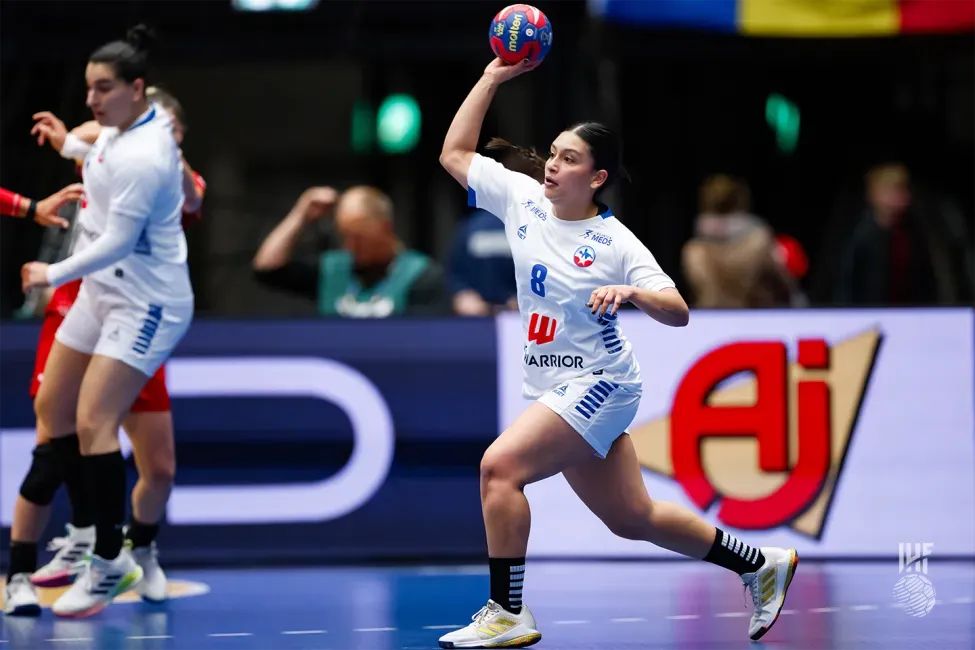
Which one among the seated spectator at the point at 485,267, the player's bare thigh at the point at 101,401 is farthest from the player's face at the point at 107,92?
the seated spectator at the point at 485,267

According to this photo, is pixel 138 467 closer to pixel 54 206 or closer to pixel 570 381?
pixel 54 206

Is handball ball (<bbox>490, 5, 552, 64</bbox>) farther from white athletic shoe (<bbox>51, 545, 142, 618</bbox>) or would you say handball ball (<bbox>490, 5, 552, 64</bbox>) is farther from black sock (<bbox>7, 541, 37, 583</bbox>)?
black sock (<bbox>7, 541, 37, 583</bbox>)

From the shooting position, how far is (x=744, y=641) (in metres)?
5.36

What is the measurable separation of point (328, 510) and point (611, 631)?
2.25 metres

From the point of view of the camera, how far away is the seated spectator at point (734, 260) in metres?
9.10

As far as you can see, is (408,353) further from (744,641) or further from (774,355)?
(744,641)

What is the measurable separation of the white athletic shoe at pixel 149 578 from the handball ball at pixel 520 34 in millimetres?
2727

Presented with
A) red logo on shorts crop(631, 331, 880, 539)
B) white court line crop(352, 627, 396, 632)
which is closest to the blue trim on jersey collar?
white court line crop(352, 627, 396, 632)

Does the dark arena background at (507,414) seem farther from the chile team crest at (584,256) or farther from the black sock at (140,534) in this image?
the chile team crest at (584,256)

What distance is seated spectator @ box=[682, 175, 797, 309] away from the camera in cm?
910

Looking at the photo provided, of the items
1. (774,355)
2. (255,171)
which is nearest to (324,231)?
(255,171)

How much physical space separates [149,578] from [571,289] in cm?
253

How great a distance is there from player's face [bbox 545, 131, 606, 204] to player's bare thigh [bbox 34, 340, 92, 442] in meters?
2.14

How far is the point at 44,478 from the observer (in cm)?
612
